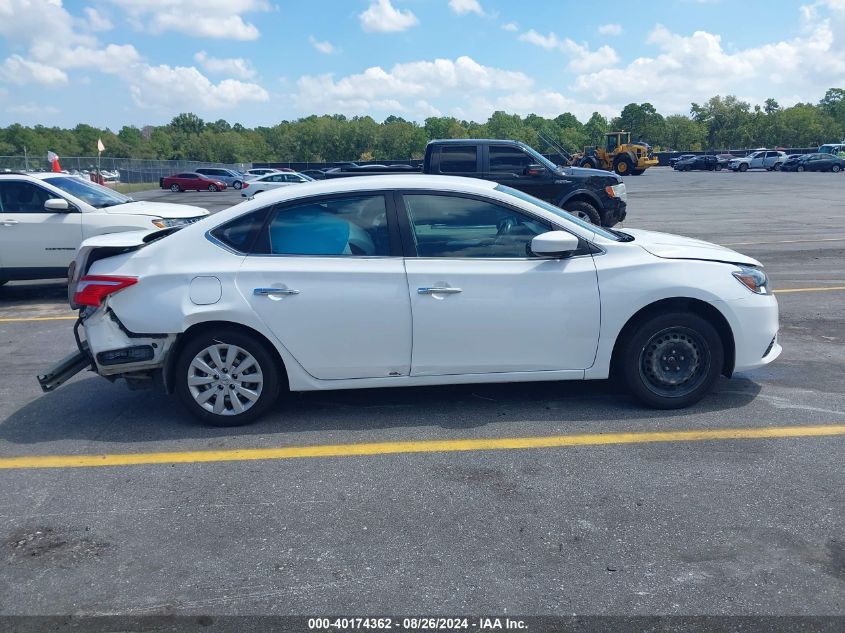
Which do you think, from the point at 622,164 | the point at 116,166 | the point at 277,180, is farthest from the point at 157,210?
the point at 116,166

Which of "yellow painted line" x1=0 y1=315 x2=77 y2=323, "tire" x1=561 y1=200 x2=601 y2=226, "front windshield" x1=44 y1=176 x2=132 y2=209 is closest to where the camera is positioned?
"yellow painted line" x1=0 y1=315 x2=77 y2=323

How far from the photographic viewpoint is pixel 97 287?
4984 mm

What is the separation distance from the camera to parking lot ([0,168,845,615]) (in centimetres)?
317

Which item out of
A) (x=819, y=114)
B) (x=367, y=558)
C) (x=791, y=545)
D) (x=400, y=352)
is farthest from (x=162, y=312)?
(x=819, y=114)

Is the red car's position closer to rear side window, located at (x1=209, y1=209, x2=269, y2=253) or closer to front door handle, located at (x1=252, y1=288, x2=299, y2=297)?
rear side window, located at (x1=209, y1=209, x2=269, y2=253)

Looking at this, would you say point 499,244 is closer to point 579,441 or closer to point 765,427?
point 579,441

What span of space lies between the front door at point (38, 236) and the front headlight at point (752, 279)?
26.5ft

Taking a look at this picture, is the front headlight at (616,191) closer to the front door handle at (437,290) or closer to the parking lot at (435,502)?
the parking lot at (435,502)

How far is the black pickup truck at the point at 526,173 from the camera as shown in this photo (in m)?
13.3

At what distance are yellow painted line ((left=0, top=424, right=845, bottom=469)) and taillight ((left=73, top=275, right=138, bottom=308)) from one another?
105cm

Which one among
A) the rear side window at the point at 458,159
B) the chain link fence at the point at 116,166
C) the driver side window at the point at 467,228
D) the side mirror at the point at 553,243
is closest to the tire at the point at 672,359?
the side mirror at the point at 553,243

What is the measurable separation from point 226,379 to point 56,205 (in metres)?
6.04

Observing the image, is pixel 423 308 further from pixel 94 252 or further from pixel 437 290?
pixel 94 252

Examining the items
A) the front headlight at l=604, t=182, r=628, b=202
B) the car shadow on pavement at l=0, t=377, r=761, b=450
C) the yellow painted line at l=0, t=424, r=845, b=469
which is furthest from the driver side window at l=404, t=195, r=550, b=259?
the front headlight at l=604, t=182, r=628, b=202
